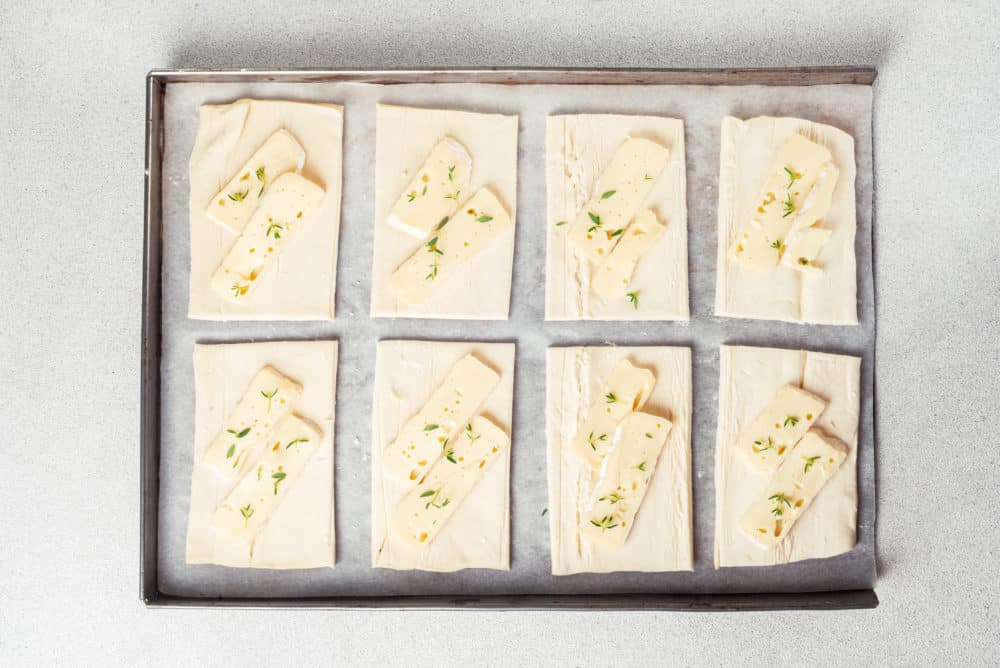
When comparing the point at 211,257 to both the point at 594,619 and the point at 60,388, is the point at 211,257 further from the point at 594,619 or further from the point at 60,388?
the point at 594,619

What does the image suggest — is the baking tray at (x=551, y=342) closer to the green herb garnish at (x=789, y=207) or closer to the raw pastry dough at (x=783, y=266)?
the raw pastry dough at (x=783, y=266)

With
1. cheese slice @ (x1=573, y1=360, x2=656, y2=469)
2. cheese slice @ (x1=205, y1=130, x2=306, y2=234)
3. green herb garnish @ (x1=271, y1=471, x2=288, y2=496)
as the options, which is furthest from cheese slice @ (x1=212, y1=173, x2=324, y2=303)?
cheese slice @ (x1=573, y1=360, x2=656, y2=469)

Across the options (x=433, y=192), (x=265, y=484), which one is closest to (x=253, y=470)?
(x=265, y=484)

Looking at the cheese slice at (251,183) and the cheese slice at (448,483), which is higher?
the cheese slice at (251,183)

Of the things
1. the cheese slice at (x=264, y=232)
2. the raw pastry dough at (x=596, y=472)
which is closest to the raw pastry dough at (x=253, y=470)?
the cheese slice at (x=264, y=232)

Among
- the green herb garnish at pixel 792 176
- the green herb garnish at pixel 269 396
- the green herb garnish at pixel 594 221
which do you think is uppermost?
the green herb garnish at pixel 792 176
